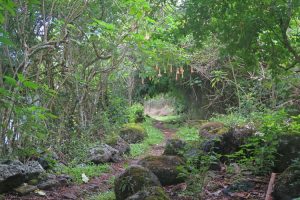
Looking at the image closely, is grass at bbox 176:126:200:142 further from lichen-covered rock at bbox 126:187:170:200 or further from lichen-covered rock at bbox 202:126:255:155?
lichen-covered rock at bbox 126:187:170:200

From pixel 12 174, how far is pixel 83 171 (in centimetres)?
235

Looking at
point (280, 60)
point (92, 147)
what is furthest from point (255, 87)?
point (280, 60)

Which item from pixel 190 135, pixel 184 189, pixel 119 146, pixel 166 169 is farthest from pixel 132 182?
pixel 119 146

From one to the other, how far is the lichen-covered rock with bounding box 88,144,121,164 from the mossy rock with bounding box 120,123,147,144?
11.7 ft

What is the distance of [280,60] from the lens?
4820 millimetres

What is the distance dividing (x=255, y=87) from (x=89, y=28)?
8234mm

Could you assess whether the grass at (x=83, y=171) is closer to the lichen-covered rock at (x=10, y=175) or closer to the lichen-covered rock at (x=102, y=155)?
the lichen-covered rock at (x=102, y=155)

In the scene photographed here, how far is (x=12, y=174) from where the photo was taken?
560 cm

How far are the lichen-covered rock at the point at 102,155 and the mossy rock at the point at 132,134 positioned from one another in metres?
3.57

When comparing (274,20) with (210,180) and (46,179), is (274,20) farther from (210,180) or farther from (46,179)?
(46,179)

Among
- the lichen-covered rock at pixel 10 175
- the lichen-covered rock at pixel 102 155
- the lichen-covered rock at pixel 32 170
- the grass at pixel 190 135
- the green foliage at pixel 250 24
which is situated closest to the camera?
the green foliage at pixel 250 24

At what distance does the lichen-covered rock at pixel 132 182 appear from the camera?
5328 millimetres

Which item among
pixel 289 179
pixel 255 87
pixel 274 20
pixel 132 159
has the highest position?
pixel 274 20

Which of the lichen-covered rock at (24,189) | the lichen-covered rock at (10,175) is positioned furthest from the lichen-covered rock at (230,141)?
the lichen-covered rock at (10,175)
